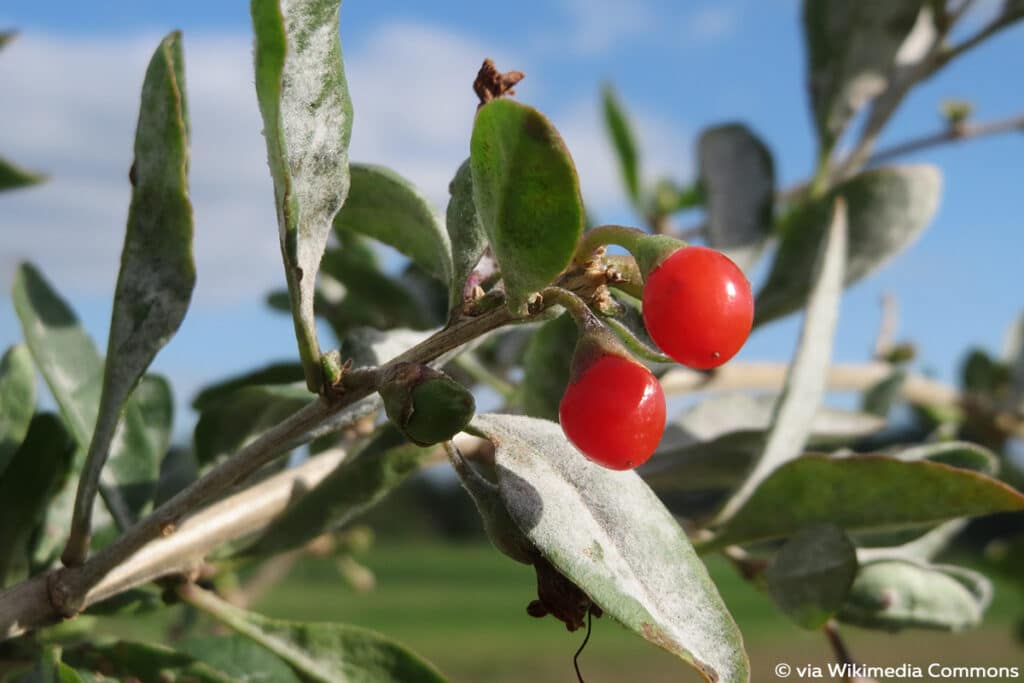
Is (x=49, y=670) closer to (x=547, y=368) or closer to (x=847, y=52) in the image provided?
(x=547, y=368)

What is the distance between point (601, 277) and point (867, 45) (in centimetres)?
134

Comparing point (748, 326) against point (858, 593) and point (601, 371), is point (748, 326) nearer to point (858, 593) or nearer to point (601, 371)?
point (601, 371)

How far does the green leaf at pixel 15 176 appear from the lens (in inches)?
59.3

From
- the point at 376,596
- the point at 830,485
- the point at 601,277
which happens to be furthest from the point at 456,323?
the point at 376,596

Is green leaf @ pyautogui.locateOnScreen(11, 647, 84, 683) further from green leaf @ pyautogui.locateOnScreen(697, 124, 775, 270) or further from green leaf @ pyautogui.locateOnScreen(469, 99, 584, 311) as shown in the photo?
green leaf @ pyautogui.locateOnScreen(697, 124, 775, 270)

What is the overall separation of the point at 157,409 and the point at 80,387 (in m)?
0.13

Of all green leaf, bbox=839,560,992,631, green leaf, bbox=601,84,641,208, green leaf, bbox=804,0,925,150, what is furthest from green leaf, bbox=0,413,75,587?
green leaf, bbox=601,84,641,208

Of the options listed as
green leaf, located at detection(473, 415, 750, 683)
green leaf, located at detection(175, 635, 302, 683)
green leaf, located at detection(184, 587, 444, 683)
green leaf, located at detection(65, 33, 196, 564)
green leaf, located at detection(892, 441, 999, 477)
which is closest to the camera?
green leaf, located at detection(473, 415, 750, 683)

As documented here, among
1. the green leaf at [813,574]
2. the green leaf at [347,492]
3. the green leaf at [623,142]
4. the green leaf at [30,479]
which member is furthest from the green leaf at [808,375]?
the green leaf at [623,142]

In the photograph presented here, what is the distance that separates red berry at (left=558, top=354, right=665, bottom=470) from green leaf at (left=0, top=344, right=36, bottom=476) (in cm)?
75

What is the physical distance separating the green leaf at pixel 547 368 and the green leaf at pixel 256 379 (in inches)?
15.8

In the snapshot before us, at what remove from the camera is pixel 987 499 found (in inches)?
40.8

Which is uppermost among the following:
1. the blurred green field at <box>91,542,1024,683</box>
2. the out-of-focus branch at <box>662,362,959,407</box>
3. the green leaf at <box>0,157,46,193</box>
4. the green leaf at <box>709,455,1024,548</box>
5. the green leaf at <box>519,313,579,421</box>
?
the green leaf at <box>0,157,46,193</box>

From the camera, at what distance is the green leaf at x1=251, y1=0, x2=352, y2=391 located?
73cm
